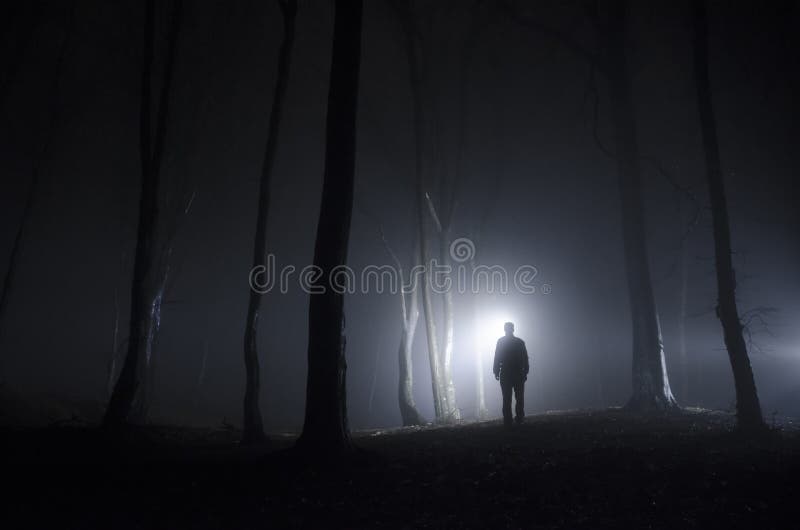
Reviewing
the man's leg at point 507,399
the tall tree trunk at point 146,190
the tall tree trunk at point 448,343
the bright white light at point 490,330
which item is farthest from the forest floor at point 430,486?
the bright white light at point 490,330

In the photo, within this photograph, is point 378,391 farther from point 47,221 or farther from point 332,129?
point 332,129

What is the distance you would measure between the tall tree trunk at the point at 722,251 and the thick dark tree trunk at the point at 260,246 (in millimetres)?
9812

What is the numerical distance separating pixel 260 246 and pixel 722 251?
10.6 metres

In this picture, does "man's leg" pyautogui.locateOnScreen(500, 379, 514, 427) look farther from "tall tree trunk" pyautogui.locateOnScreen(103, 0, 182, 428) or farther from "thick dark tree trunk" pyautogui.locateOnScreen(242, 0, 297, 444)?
"tall tree trunk" pyautogui.locateOnScreen(103, 0, 182, 428)

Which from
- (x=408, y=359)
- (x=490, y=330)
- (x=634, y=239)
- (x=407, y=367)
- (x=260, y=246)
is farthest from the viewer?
(x=490, y=330)

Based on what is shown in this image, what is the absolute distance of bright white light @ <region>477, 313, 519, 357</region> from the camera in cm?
2566

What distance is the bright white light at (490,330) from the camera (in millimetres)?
25656

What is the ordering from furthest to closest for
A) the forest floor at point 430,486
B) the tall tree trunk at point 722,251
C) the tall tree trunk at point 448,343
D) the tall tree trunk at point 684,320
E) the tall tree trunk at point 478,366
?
1. the tall tree trunk at point 684,320
2. the tall tree trunk at point 478,366
3. the tall tree trunk at point 448,343
4. the tall tree trunk at point 722,251
5. the forest floor at point 430,486

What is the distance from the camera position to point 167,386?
43.1 metres

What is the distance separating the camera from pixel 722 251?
9383mm

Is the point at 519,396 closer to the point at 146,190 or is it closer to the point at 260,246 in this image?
the point at 260,246

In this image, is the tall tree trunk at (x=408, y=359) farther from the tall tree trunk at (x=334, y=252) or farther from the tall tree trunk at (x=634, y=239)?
the tall tree trunk at (x=334, y=252)

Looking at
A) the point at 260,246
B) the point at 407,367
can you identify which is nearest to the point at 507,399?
the point at 260,246

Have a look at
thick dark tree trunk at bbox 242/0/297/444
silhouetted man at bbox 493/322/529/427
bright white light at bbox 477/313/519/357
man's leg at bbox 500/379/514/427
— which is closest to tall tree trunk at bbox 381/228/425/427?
man's leg at bbox 500/379/514/427
